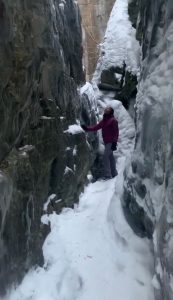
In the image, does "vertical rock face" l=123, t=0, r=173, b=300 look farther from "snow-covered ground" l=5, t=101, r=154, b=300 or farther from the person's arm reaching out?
the person's arm reaching out

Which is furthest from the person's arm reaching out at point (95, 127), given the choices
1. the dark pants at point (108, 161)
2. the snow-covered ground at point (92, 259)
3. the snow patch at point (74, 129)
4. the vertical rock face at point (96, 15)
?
the vertical rock face at point (96, 15)

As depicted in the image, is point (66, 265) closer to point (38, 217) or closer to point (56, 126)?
point (38, 217)

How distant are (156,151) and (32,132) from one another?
1.58 metres

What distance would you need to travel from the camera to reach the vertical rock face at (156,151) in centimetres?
404

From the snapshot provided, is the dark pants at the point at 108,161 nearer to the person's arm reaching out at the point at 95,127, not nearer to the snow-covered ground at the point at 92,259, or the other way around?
the person's arm reaching out at the point at 95,127

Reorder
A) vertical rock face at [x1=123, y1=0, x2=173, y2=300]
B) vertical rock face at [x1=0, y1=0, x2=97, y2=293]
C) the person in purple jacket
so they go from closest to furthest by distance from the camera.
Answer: vertical rock face at [x1=123, y1=0, x2=173, y2=300]
vertical rock face at [x1=0, y1=0, x2=97, y2=293]
the person in purple jacket

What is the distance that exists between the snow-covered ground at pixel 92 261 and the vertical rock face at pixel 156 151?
33 cm

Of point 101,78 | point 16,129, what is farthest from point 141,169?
point 101,78

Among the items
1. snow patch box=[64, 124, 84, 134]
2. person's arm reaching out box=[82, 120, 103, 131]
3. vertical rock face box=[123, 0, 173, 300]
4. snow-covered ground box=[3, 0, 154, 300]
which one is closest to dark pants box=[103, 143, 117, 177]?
person's arm reaching out box=[82, 120, 103, 131]

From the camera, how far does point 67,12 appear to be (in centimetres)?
851

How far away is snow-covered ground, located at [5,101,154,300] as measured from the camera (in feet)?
15.1

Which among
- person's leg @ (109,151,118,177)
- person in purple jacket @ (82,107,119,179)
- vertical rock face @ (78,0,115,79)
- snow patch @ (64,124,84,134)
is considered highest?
snow patch @ (64,124,84,134)

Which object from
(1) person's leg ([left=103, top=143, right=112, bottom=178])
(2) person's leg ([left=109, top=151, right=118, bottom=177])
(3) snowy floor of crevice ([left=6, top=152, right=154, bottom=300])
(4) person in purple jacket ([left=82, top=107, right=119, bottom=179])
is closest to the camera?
(3) snowy floor of crevice ([left=6, top=152, right=154, bottom=300])

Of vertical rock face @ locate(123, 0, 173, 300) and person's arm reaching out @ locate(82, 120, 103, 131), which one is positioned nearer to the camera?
vertical rock face @ locate(123, 0, 173, 300)
